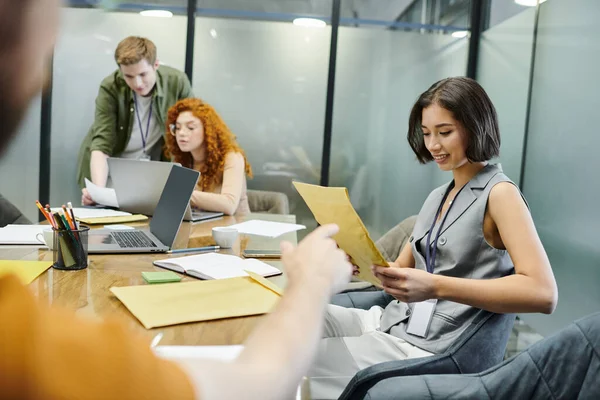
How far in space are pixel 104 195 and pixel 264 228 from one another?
1.02 metres

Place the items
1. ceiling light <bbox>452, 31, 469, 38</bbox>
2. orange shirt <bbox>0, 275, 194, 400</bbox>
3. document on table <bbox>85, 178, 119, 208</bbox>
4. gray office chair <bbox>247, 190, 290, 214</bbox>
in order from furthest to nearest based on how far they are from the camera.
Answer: ceiling light <bbox>452, 31, 469, 38</bbox>
gray office chair <bbox>247, 190, 290, 214</bbox>
document on table <bbox>85, 178, 119, 208</bbox>
orange shirt <bbox>0, 275, 194, 400</bbox>

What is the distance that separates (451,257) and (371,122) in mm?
3586

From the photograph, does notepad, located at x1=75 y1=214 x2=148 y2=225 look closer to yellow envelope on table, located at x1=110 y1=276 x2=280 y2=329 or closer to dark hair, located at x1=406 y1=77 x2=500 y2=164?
yellow envelope on table, located at x1=110 y1=276 x2=280 y2=329

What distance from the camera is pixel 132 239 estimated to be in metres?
1.99

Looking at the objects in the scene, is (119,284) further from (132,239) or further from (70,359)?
(70,359)

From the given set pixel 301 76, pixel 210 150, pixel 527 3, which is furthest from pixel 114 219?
pixel 527 3

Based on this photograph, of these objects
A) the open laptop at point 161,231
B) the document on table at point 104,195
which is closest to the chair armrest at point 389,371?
the open laptop at point 161,231

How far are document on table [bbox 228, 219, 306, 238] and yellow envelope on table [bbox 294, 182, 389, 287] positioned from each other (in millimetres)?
835

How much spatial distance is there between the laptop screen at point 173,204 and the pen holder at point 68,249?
1.24ft

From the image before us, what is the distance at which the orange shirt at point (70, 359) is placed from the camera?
16.7 inches

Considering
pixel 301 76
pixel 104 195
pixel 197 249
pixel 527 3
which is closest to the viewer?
pixel 197 249

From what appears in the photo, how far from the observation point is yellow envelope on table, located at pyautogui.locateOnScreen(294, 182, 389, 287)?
50.4 inches

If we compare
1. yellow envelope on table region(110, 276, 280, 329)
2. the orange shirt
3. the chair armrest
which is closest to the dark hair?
the chair armrest

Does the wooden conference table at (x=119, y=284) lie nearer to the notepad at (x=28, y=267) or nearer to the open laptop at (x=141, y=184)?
the notepad at (x=28, y=267)
